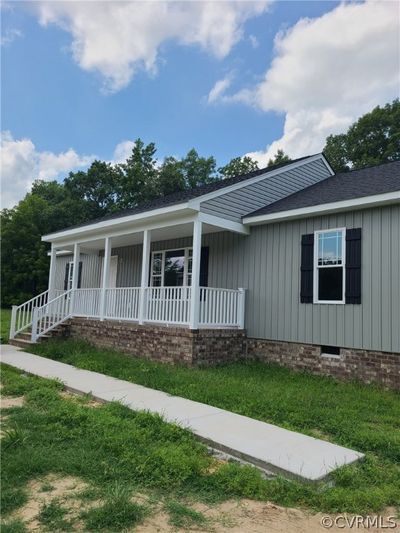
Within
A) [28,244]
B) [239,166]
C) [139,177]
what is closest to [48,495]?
[28,244]

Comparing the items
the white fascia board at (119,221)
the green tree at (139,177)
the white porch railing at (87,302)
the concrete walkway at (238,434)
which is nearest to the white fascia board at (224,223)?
the white fascia board at (119,221)

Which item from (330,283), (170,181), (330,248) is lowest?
(330,283)

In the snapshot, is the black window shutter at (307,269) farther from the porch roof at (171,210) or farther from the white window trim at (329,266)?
the porch roof at (171,210)

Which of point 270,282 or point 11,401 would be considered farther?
point 270,282

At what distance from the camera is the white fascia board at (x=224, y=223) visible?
8.73 metres

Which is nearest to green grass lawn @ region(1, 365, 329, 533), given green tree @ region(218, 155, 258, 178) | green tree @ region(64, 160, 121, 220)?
green tree @ region(218, 155, 258, 178)

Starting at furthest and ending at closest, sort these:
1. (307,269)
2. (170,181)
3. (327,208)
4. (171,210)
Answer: (170,181) → (171,210) → (307,269) → (327,208)

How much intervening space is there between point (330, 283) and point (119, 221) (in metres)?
5.46

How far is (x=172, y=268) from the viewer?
11.9 meters

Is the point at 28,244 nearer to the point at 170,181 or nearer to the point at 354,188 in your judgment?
the point at 170,181

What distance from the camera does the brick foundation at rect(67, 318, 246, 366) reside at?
27.4 ft

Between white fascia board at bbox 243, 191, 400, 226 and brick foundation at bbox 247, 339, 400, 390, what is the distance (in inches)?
107

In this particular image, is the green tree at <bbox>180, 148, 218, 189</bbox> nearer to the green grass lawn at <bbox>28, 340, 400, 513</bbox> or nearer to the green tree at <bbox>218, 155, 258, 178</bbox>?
the green tree at <bbox>218, 155, 258, 178</bbox>

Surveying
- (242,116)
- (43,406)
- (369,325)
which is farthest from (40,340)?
(242,116)
